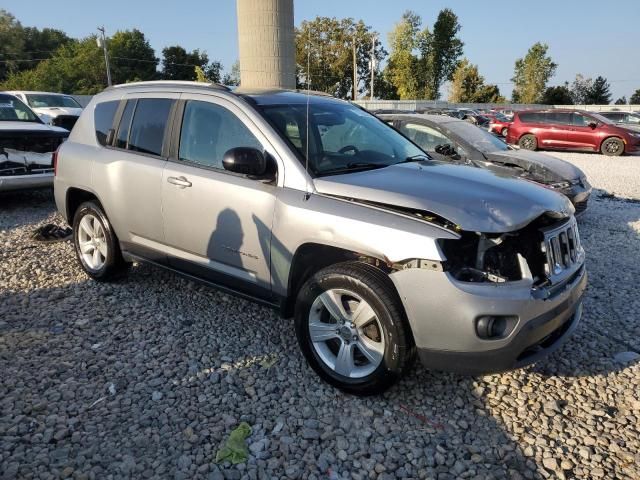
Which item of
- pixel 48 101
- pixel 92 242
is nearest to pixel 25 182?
pixel 92 242

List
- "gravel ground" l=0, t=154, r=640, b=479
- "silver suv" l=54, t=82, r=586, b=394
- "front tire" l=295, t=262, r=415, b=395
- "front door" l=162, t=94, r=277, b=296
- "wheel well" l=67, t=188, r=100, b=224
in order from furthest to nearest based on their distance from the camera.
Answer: "wheel well" l=67, t=188, r=100, b=224
"front door" l=162, t=94, r=277, b=296
"front tire" l=295, t=262, r=415, b=395
"silver suv" l=54, t=82, r=586, b=394
"gravel ground" l=0, t=154, r=640, b=479

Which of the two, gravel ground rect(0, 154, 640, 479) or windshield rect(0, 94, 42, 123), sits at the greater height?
windshield rect(0, 94, 42, 123)

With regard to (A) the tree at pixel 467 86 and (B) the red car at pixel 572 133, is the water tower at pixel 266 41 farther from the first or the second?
(A) the tree at pixel 467 86

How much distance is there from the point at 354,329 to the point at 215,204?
1.39 meters

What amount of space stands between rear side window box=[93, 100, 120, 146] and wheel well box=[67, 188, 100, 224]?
584mm

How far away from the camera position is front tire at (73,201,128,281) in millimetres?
4684

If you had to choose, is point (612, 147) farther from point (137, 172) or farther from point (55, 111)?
point (55, 111)

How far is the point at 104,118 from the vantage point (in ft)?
15.4

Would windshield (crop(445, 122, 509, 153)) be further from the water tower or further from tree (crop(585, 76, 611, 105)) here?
tree (crop(585, 76, 611, 105))

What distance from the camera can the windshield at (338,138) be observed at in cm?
346

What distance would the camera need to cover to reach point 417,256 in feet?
8.77

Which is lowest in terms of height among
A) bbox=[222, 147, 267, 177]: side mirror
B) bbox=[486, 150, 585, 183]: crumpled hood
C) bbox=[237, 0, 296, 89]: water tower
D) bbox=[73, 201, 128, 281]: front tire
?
bbox=[73, 201, 128, 281]: front tire

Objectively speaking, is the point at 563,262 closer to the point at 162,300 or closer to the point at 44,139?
the point at 162,300

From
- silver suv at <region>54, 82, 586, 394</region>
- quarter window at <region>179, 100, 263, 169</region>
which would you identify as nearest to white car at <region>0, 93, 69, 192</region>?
silver suv at <region>54, 82, 586, 394</region>
